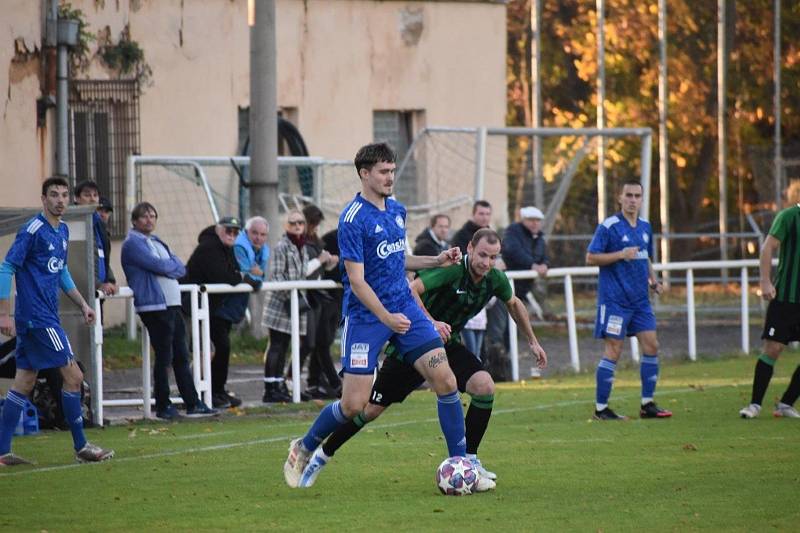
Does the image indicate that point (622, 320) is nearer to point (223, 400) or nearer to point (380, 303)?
point (223, 400)

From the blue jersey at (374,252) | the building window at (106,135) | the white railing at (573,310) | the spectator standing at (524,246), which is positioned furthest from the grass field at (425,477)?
the building window at (106,135)

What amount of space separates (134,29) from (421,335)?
16.0 metres

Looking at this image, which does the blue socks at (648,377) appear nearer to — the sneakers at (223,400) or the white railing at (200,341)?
the white railing at (200,341)

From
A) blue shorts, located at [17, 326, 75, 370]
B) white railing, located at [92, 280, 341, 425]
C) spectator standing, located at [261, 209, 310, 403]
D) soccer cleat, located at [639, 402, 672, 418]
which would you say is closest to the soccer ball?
blue shorts, located at [17, 326, 75, 370]

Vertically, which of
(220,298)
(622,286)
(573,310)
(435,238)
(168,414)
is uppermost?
(435,238)

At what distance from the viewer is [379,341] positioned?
9.99m

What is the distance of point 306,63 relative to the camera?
27078mm

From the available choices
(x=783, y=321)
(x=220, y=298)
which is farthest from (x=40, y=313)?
(x=783, y=321)

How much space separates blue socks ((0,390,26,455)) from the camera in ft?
39.0

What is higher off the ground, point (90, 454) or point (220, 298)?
point (220, 298)

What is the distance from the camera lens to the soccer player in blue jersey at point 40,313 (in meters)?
11.8

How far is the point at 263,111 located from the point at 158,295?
550cm

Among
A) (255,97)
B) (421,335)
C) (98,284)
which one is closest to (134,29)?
(255,97)

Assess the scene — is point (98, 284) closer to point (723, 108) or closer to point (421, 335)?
point (421, 335)
